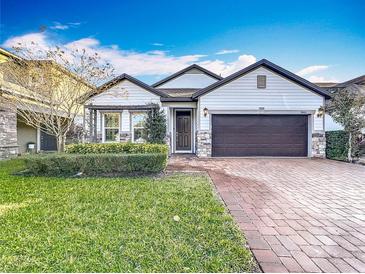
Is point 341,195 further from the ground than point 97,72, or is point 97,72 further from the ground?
point 97,72

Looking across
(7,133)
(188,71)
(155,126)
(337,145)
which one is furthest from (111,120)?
(337,145)

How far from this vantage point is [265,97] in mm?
12602

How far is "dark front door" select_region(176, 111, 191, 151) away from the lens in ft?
48.5

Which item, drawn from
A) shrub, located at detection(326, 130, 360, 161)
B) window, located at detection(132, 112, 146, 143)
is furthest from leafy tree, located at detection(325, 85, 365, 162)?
window, located at detection(132, 112, 146, 143)

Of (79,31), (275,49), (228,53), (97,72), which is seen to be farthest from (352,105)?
(79,31)

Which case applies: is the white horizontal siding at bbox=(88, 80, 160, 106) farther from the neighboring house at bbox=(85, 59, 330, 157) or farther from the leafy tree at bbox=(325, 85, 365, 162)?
the leafy tree at bbox=(325, 85, 365, 162)

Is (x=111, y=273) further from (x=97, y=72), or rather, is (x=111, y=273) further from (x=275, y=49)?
(x=275, y=49)

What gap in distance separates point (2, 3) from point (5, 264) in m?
10.6

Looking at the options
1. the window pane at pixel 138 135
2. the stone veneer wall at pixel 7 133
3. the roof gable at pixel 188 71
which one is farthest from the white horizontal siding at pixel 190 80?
the stone veneer wall at pixel 7 133

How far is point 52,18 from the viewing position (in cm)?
1048

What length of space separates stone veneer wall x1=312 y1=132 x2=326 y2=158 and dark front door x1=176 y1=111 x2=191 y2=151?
721cm

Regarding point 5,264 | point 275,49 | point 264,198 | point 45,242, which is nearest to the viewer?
point 5,264

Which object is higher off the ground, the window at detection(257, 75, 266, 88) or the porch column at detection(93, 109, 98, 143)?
the window at detection(257, 75, 266, 88)

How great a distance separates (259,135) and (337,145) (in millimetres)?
4084
